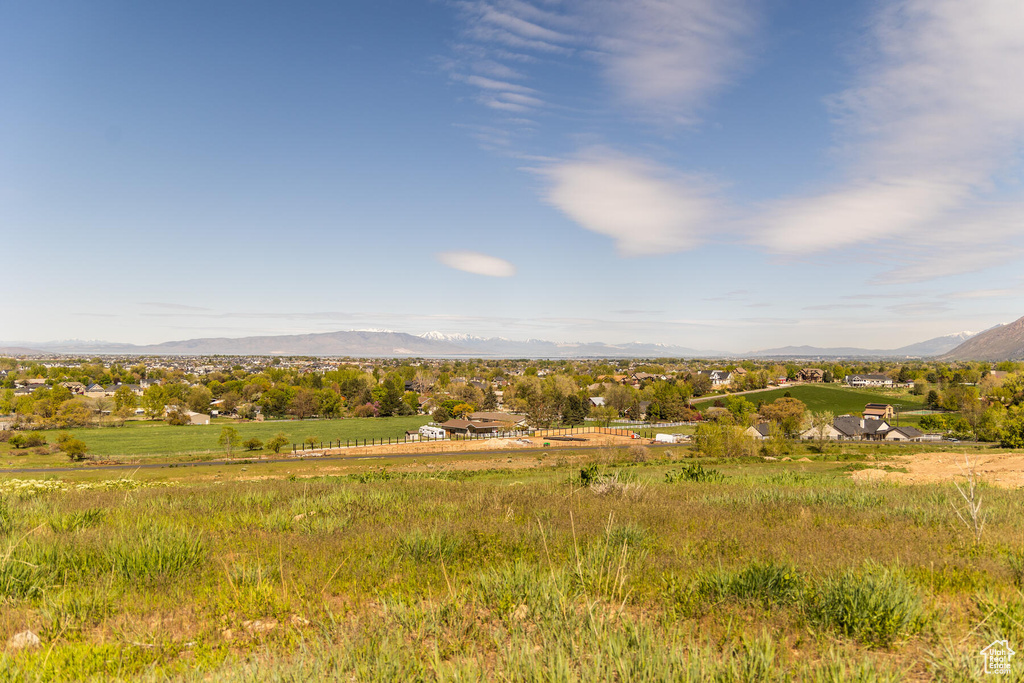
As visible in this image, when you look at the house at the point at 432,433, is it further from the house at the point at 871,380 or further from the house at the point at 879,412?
the house at the point at 871,380

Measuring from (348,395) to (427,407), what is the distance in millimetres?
28038

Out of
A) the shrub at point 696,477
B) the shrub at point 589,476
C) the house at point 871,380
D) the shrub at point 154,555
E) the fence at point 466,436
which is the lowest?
the fence at point 466,436

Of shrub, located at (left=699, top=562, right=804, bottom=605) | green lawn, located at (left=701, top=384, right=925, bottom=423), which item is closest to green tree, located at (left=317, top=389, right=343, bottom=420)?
green lawn, located at (left=701, top=384, right=925, bottom=423)

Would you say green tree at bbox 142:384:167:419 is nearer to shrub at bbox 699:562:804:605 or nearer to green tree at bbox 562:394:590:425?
green tree at bbox 562:394:590:425

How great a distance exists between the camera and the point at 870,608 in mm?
4473

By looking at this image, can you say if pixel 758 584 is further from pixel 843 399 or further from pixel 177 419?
pixel 843 399

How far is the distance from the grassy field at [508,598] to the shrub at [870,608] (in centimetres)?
2

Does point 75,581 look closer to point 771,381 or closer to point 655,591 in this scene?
point 655,591

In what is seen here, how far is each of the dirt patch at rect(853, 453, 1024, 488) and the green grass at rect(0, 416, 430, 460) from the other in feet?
Result: 243

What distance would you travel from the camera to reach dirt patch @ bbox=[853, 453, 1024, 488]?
18.3m

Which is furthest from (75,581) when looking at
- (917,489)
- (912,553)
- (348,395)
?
(348,395)

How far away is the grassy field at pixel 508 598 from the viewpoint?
3924mm

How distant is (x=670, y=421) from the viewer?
107688mm

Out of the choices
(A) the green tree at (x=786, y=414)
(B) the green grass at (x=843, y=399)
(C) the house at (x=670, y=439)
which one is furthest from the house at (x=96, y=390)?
(B) the green grass at (x=843, y=399)
